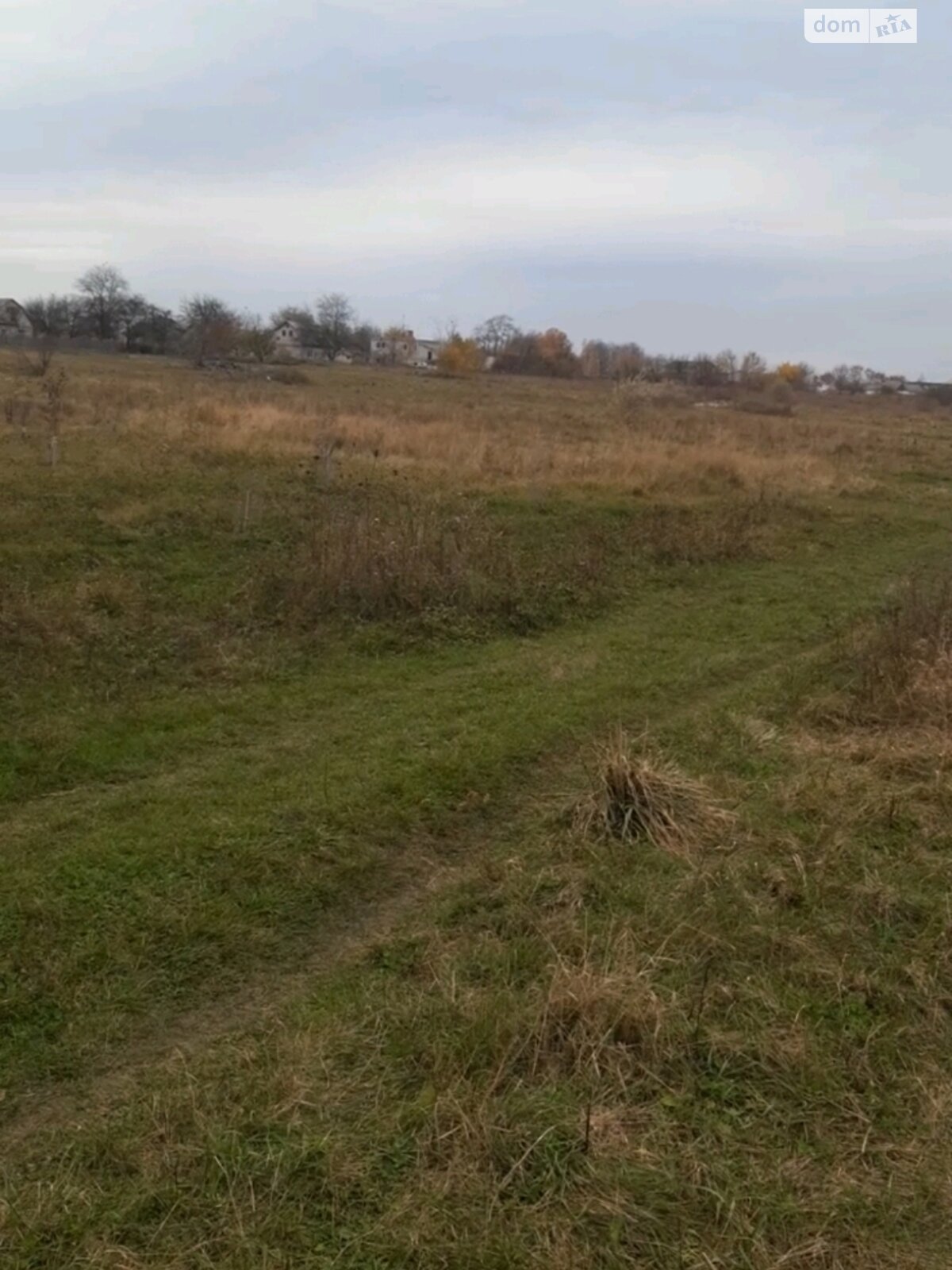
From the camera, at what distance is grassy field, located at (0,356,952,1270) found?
2.97 meters

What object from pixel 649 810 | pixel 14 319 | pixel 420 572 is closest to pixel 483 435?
pixel 420 572

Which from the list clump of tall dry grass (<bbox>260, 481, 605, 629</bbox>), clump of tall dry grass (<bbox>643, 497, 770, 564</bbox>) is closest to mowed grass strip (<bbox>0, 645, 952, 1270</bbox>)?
clump of tall dry grass (<bbox>260, 481, 605, 629</bbox>)

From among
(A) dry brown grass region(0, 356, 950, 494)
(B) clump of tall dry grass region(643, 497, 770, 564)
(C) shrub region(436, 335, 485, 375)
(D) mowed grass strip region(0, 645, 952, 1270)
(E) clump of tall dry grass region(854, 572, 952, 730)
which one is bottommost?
(D) mowed grass strip region(0, 645, 952, 1270)

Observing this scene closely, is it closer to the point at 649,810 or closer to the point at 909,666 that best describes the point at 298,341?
the point at 909,666

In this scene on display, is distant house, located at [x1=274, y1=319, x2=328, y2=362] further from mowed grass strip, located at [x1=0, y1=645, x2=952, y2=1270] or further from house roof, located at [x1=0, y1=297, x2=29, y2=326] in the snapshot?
mowed grass strip, located at [x1=0, y1=645, x2=952, y2=1270]

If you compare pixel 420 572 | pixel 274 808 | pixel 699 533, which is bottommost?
pixel 274 808

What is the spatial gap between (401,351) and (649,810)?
3839 inches

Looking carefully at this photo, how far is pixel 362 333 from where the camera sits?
9225 cm

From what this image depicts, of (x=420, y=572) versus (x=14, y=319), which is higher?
(x=14, y=319)

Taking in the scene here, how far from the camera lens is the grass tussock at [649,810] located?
5273mm

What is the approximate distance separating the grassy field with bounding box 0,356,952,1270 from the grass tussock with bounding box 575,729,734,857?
0.07 ft

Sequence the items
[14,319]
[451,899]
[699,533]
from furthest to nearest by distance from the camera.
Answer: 1. [14,319]
2. [699,533]
3. [451,899]

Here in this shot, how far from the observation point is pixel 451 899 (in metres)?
4.73

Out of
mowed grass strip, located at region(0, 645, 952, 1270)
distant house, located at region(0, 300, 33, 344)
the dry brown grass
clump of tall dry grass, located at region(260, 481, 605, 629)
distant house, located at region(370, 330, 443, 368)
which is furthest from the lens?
distant house, located at region(370, 330, 443, 368)
